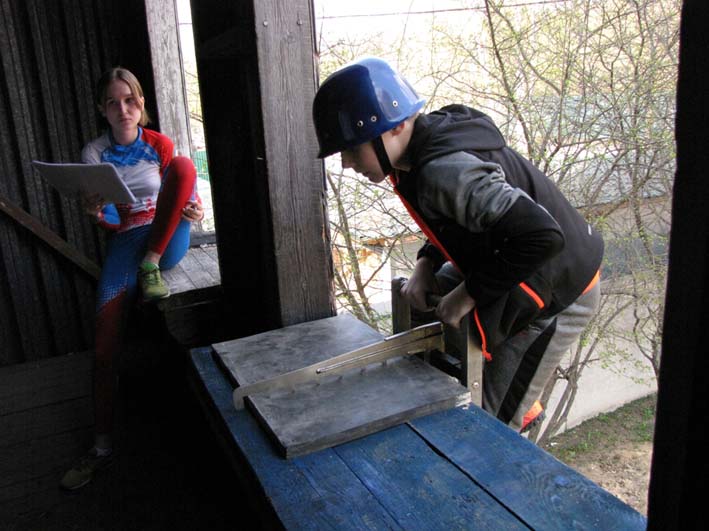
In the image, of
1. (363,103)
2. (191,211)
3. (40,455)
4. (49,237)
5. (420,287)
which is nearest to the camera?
(363,103)

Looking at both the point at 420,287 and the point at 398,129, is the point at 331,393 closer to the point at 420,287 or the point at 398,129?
the point at 420,287

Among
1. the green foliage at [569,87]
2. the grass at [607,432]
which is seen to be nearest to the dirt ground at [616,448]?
the grass at [607,432]

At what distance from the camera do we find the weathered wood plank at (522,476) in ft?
3.36

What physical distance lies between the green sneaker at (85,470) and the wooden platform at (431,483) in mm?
1161

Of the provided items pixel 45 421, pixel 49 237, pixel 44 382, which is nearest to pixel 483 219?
pixel 45 421

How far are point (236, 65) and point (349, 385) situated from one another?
1364 mm

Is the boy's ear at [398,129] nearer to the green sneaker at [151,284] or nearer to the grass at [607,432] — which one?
the green sneaker at [151,284]

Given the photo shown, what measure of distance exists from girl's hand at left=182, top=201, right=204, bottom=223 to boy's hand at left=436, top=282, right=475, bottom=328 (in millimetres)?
1518

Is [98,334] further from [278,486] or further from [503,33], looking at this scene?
[503,33]

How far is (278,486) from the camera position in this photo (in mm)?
1208

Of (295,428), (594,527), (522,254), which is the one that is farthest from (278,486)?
(522,254)

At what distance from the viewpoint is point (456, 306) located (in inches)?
61.0

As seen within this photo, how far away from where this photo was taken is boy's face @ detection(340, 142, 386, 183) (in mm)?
1607

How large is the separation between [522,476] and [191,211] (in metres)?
2.00
